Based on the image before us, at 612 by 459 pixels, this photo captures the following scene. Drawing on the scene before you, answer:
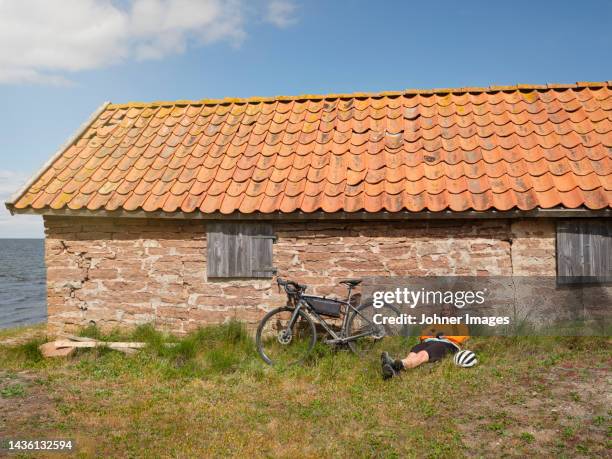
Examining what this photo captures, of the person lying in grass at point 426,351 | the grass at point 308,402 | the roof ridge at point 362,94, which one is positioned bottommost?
the grass at point 308,402

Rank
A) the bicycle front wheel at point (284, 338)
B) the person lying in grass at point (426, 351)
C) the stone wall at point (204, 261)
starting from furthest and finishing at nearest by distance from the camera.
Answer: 1. the stone wall at point (204, 261)
2. the bicycle front wheel at point (284, 338)
3. the person lying in grass at point (426, 351)

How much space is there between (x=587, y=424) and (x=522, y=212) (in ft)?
10.1

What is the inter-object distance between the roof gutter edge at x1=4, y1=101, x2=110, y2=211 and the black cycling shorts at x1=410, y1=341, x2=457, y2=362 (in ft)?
21.6

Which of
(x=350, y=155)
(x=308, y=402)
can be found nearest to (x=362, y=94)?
(x=350, y=155)

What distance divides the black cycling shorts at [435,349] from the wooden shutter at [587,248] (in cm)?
212

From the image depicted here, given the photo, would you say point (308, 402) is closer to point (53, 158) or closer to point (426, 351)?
point (426, 351)

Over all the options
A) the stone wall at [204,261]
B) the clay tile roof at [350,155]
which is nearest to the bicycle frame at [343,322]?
the stone wall at [204,261]

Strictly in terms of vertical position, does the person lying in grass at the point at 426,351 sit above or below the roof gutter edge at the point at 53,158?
below

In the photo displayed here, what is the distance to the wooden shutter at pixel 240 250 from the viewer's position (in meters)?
7.66

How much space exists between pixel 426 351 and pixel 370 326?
89cm

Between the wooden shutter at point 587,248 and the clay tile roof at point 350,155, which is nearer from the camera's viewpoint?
the wooden shutter at point 587,248

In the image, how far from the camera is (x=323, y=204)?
7.28 m

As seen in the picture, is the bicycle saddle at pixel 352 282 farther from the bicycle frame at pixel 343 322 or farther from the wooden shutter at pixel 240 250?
the wooden shutter at pixel 240 250

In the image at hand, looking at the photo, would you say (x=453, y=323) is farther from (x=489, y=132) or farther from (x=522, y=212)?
(x=489, y=132)
